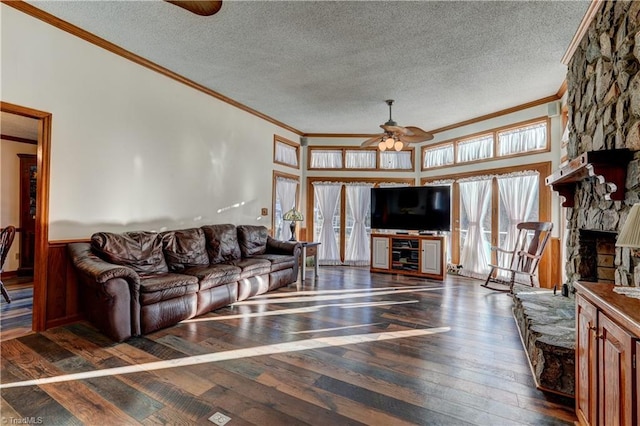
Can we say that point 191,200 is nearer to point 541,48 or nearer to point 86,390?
point 86,390

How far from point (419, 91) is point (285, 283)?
12.0 feet

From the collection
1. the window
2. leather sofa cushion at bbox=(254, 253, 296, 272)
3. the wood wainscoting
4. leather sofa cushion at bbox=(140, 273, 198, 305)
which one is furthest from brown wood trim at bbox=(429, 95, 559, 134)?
the wood wainscoting

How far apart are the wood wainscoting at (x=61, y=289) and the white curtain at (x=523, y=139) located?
260 inches

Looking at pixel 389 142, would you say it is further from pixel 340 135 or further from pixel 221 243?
pixel 221 243

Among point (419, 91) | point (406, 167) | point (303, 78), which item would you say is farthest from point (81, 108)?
point (406, 167)

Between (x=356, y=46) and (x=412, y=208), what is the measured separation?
11.6ft

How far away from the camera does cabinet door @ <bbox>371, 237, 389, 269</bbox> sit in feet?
20.4

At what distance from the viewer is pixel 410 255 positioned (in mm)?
6051

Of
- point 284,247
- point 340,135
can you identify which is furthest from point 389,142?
point 340,135

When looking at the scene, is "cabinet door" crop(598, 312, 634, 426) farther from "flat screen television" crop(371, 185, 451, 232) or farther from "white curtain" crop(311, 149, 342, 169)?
"white curtain" crop(311, 149, 342, 169)

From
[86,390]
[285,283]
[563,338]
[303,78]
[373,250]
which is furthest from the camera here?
[373,250]

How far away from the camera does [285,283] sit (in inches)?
194

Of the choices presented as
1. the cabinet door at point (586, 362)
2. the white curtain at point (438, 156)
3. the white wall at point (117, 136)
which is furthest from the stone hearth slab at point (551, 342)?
the white wall at point (117, 136)

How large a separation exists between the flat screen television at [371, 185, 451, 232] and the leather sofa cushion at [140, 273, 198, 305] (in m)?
4.08
